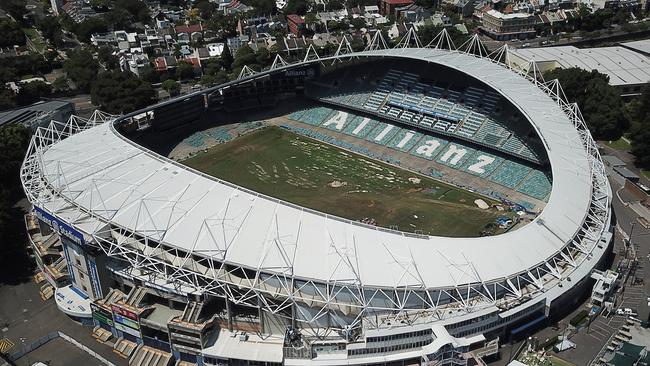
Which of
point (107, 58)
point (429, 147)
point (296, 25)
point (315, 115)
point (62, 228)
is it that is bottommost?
point (429, 147)

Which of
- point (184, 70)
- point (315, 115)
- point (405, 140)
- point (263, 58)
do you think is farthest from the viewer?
point (263, 58)

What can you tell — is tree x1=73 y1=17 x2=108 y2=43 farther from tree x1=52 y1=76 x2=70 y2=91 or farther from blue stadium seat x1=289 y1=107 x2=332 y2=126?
blue stadium seat x1=289 y1=107 x2=332 y2=126

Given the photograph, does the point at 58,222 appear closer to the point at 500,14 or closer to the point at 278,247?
the point at 278,247

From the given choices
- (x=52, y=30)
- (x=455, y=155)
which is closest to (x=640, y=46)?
(x=455, y=155)

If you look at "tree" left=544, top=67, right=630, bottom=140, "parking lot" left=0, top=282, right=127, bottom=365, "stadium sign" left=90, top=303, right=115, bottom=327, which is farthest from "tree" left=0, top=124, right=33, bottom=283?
"tree" left=544, top=67, right=630, bottom=140

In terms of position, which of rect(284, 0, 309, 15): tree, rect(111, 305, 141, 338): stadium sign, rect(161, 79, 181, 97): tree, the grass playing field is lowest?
the grass playing field

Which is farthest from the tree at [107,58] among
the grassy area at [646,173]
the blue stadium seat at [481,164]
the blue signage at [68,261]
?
the grassy area at [646,173]

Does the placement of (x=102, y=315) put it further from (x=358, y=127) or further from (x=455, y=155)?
(x=455, y=155)
